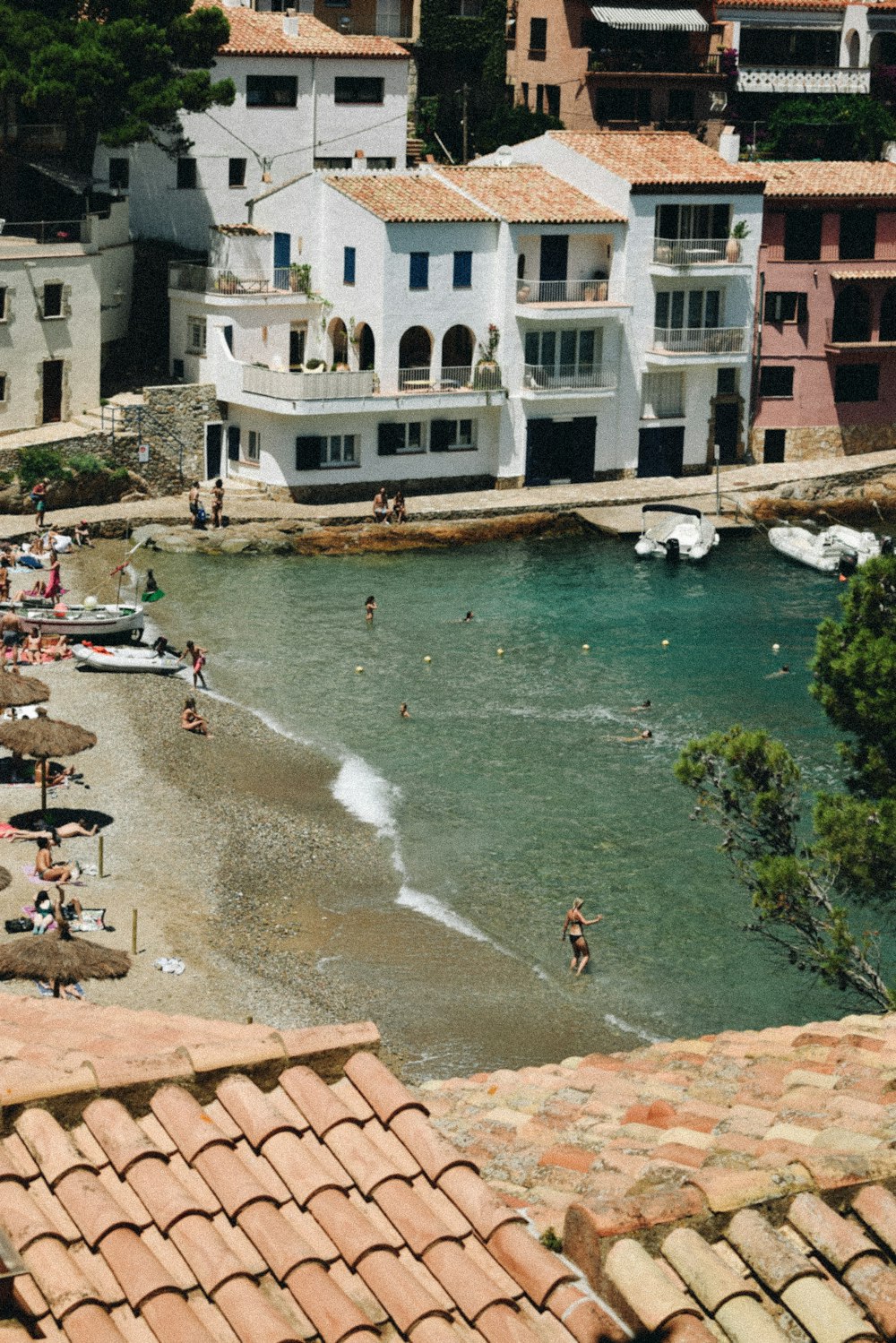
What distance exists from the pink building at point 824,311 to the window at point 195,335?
1908cm

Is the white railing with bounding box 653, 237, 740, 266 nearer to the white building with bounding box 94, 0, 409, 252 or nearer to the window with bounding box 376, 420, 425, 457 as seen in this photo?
the window with bounding box 376, 420, 425, 457

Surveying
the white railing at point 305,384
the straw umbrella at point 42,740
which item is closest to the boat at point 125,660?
the straw umbrella at point 42,740

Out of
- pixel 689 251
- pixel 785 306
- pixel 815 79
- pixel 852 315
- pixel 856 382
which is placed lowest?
pixel 856 382

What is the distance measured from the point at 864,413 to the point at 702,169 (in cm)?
1079

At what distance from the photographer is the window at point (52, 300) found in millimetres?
66188

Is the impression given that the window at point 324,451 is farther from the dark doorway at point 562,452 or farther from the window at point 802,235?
the window at point 802,235

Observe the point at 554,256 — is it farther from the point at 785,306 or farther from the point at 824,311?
the point at 824,311

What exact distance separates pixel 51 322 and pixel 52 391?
217 centimetres

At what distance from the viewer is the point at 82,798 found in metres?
40.3

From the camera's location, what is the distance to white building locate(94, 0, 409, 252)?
72438mm

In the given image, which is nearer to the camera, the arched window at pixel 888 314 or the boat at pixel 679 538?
the boat at pixel 679 538

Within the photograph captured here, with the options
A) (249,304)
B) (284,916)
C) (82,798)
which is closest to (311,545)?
(249,304)

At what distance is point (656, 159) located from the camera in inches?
2810

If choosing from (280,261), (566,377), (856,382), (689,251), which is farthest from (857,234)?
(280,261)
